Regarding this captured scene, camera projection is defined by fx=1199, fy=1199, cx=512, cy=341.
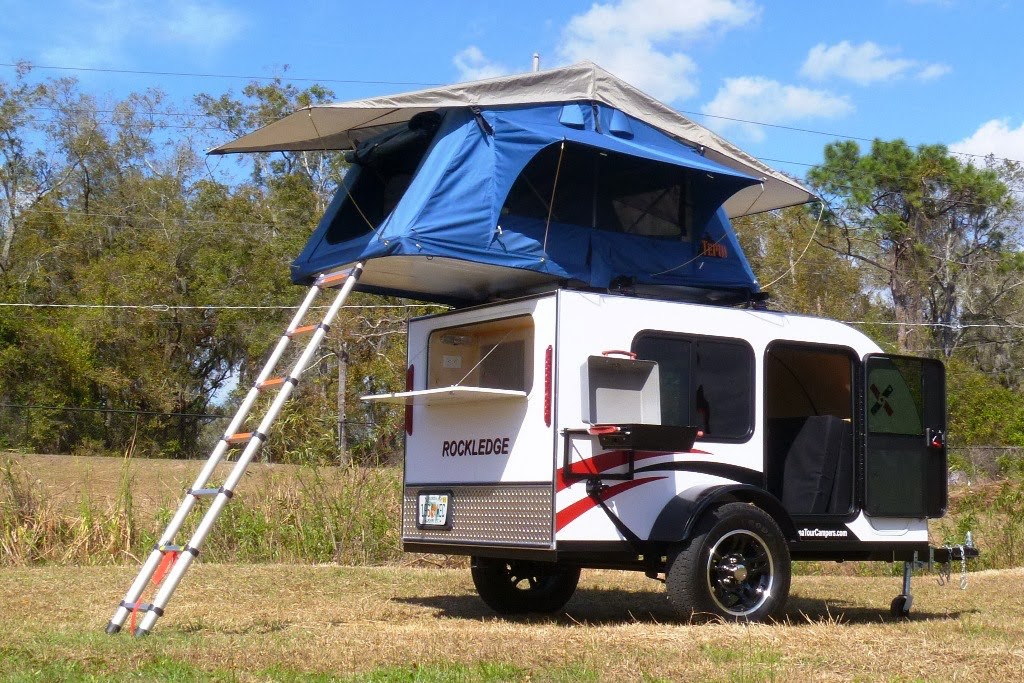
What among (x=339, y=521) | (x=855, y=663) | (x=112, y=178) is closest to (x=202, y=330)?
(x=112, y=178)

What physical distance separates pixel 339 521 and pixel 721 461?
5.39m

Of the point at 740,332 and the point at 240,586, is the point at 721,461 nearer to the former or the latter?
the point at 740,332

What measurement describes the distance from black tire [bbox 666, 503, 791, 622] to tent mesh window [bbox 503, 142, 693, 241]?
2217 mm

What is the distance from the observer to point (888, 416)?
880cm

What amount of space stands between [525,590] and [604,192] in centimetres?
307

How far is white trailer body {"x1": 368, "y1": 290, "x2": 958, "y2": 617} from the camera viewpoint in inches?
290

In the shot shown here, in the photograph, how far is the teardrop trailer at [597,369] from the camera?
7391 mm

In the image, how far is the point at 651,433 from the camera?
7.17 metres

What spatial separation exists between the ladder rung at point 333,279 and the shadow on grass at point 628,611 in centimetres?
245

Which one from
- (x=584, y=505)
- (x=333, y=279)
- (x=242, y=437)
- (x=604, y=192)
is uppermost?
(x=604, y=192)

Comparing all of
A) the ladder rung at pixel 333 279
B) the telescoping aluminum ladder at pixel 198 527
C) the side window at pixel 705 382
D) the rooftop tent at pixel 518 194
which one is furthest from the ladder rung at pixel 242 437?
the side window at pixel 705 382

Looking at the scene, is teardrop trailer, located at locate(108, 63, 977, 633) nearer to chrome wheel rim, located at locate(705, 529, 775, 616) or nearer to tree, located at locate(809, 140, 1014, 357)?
chrome wheel rim, located at locate(705, 529, 775, 616)

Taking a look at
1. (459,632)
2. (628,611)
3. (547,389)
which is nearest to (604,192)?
(547,389)

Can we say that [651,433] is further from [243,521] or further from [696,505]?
[243,521]
